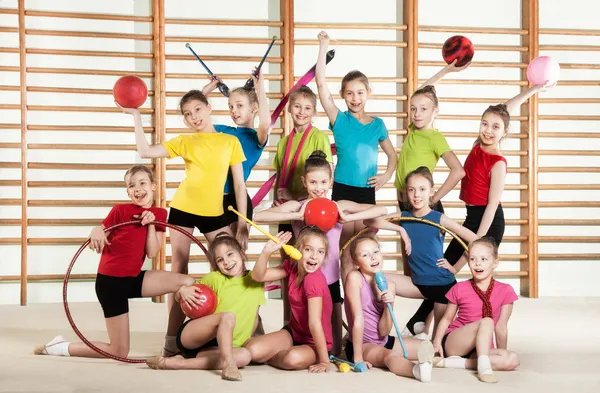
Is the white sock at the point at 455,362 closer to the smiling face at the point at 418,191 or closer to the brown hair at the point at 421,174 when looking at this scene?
the smiling face at the point at 418,191

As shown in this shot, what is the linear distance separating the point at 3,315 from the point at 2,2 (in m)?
2.34

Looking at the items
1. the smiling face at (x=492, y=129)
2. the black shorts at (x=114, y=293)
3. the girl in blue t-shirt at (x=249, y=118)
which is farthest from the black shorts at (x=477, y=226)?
the black shorts at (x=114, y=293)

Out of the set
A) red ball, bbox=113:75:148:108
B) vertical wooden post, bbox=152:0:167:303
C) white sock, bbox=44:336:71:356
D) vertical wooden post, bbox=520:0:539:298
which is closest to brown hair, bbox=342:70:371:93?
red ball, bbox=113:75:148:108

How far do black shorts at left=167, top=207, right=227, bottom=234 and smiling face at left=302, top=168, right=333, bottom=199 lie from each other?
483mm

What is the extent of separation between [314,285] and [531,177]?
3.46 meters

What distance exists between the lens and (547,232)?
6.42 metres

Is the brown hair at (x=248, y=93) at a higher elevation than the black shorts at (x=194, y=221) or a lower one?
higher

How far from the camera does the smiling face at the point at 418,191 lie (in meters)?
3.74

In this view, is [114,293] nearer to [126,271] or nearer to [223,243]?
[126,271]

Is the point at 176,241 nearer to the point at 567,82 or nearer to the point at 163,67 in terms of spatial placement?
the point at 163,67

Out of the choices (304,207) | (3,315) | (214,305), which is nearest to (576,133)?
(304,207)

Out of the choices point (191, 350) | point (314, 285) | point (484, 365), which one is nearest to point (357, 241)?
point (314, 285)

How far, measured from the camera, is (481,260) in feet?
11.2

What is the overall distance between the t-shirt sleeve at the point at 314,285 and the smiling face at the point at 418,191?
66 cm
